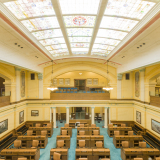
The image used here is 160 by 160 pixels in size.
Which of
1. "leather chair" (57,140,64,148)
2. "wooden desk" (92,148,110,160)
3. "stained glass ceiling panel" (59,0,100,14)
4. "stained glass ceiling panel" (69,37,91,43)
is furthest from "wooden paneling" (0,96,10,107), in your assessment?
"stained glass ceiling panel" (59,0,100,14)

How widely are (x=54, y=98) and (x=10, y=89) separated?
16.2 feet

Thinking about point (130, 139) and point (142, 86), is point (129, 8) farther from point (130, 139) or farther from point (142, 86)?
point (130, 139)

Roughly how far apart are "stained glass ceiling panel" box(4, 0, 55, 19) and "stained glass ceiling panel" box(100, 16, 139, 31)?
2.44 metres

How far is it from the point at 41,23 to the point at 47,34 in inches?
45.3

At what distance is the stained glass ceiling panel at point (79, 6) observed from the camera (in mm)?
4203

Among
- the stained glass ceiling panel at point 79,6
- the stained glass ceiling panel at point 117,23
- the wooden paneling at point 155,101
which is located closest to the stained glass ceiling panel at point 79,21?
the stained glass ceiling panel at point 79,6

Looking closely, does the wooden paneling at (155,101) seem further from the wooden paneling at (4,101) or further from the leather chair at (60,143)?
the wooden paneling at (4,101)

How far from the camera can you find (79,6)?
4.47 m

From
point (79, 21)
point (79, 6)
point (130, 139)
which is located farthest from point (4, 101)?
point (130, 139)

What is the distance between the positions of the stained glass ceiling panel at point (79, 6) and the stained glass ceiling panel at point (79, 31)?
1.49 meters

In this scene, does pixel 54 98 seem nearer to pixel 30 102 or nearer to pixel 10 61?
pixel 30 102

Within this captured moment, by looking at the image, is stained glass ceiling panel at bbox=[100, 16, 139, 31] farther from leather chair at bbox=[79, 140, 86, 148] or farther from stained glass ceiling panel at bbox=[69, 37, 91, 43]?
leather chair at bbox=[79, 140, 86, 148]

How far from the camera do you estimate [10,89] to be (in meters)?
10.7

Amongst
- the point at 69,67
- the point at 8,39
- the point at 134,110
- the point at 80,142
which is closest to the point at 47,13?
the point at 8,39
